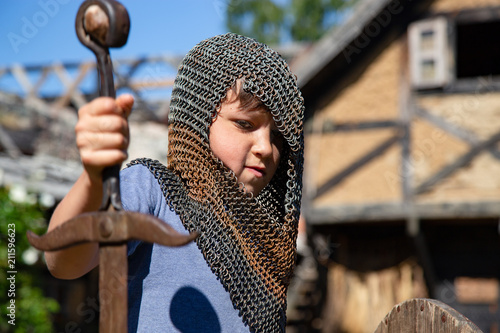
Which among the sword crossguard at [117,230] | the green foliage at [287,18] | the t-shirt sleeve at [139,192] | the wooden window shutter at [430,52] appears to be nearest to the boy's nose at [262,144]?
the t-shirt sleeve at [139,192]

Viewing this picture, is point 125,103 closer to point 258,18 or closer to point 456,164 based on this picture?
point 456,164

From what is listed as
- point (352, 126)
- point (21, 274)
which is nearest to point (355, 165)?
point (352, 126)

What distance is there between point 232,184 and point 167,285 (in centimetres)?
41

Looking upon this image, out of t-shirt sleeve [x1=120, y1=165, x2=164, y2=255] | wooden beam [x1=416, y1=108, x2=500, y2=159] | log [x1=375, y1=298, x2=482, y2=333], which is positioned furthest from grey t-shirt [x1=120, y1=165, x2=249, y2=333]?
wooden beam [x1=416, y1=108, x2=500, y2=159]

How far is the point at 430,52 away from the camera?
912cm

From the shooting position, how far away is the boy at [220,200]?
1851 millimetres

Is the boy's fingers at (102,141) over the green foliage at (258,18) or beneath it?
beneath

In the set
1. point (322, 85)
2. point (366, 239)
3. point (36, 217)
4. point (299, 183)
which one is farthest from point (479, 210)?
point (299, 183)

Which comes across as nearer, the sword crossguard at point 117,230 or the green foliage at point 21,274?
the sword crossguard at point 117,230

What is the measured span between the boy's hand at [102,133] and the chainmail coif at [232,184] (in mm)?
507

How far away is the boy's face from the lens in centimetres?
208

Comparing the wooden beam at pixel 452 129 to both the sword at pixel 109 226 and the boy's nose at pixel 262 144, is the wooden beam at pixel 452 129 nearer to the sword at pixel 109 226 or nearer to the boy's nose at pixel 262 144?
the boy's nose at pixel 262 144

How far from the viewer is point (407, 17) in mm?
9266

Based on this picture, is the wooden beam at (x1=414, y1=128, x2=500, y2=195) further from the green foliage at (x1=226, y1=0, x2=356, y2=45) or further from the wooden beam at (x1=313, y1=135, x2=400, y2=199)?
the green foliage at (x1=226, y1=0, x2=356, y2=45)
